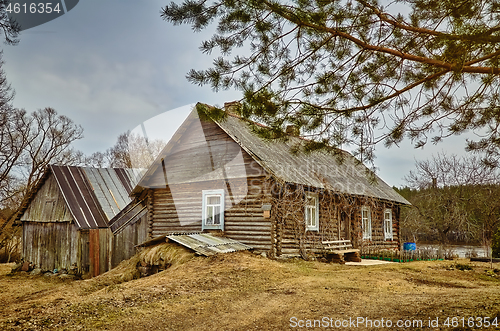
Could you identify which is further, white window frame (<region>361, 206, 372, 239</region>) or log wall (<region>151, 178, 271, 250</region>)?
white window frame (<region>361, 206, 372, 239</region>)

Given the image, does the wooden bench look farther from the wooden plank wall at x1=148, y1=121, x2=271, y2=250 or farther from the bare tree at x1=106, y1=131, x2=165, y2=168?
A: the bare tree at x1=106, y1=131, x2=165, y2=168

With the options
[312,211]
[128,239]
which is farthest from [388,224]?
[128,239]

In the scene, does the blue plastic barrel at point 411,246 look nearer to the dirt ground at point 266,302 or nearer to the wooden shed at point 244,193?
the wooden shed at point 244,193

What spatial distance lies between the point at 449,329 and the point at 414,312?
3.02 feet

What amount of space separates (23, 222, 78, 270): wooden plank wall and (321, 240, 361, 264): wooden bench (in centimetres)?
1073

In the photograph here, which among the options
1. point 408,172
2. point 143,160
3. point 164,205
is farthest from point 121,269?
point 408,172

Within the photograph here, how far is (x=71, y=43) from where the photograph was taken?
1215 cm

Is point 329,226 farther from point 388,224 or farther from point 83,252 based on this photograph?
point 83,252

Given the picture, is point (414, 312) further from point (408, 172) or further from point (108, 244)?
point (408, 172)

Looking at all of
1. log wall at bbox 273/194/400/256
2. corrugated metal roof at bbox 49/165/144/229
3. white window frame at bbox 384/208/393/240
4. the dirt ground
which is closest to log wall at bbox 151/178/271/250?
log wall at bbox 273/194/400/256

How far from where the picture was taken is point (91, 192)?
18.0 metres

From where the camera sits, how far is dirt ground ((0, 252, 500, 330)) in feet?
18.0

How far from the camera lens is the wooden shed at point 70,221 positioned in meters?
15.6

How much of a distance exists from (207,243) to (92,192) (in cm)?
910
